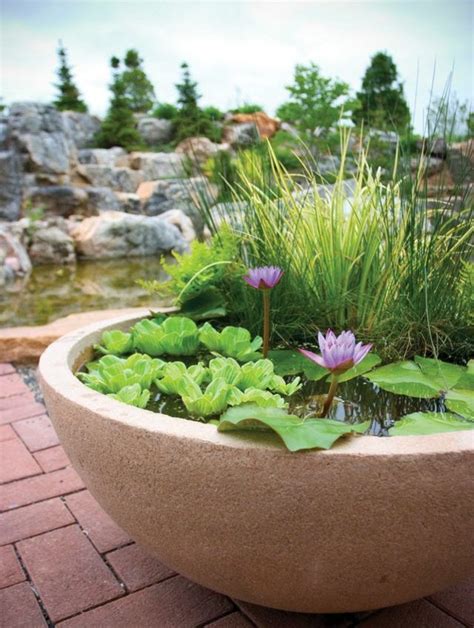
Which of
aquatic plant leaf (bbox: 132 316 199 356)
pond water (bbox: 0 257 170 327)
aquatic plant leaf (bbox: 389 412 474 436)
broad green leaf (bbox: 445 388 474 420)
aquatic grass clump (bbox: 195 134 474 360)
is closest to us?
aquatic plant leaf (bbox: 389 412 474 436)

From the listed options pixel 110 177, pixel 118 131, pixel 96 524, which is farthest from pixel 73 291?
pixel 118 131

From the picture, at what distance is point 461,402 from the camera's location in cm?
117

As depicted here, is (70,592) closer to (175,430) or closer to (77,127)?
(175,430)

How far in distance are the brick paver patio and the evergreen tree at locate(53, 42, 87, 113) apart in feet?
60.5

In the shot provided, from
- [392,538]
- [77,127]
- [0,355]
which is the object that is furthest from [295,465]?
[77,127]

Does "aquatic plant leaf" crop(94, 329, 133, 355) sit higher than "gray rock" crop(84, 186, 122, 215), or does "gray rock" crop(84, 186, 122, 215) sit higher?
"aquatic plant leaf" crop(94, 329, 133, 355)

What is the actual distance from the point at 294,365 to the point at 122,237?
719 centimetres

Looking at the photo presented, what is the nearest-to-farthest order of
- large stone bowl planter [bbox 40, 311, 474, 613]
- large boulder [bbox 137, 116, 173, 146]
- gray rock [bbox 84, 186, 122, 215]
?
1. large stone bowl planter [bbox 40, 311, 474, 613]
2. gray rock [bbox 84, 186, 122, 215]
3. large boulder [bbox 137, 116, 173, 146]

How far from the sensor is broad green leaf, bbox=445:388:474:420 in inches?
44.9

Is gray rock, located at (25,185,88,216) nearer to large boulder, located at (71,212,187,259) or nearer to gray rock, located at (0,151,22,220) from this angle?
gray rock, located at (0,151,22,220)

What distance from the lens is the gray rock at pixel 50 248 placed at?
7.66 meters

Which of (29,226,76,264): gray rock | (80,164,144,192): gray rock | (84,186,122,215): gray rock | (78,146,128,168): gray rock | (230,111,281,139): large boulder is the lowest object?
(29,226,76,264): gray rock

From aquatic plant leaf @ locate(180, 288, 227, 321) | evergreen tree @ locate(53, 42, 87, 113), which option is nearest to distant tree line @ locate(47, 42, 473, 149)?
evergreen tree @ locate(53, 42, 87, 113)

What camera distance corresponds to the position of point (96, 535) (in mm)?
1523
